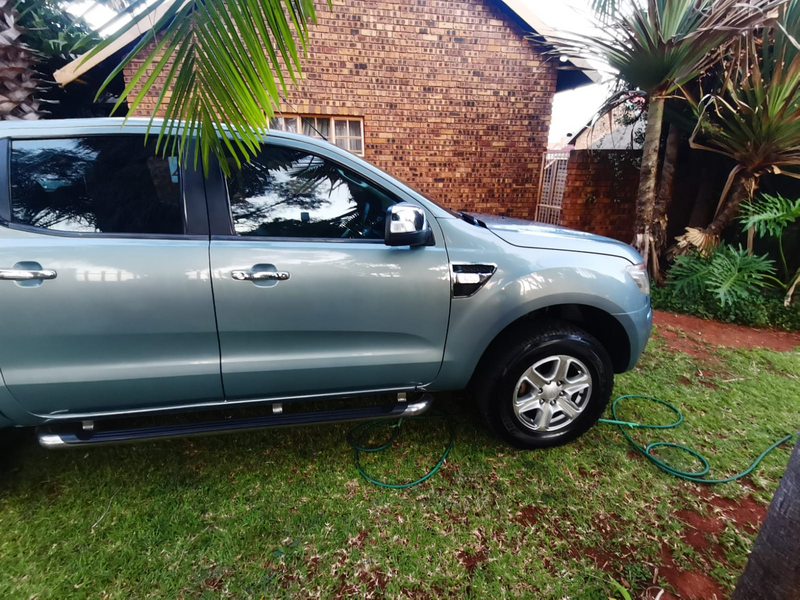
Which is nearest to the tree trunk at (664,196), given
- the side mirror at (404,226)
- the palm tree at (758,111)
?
the palm tree at (758,111)

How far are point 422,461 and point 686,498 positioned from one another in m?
1.47

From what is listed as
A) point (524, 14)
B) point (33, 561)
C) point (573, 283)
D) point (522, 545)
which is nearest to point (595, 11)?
point (524, 14)

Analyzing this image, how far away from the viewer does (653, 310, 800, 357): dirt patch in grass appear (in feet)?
14.1

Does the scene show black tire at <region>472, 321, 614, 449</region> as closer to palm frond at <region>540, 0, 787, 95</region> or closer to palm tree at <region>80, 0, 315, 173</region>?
palm tree at <region>80, 0, 315, 173</region>

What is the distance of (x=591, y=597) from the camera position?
66.1 inches

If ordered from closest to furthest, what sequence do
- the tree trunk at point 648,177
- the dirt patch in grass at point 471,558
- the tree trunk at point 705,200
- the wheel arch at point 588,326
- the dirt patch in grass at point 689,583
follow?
the dirt patch in grass at point 689,583 → the dirt patch in grass at point 471,558 → the wheel arch at point 588,326 → the tree trunk at point 648,177 → the tree trunk at point 705,200

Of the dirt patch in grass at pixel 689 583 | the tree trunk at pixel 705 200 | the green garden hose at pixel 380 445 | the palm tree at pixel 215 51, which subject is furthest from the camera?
the tree trunk at pixel 705 200

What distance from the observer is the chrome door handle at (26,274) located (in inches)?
67.2

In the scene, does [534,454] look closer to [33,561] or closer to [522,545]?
[522,545]

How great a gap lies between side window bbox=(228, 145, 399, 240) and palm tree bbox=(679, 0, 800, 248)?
192 inches

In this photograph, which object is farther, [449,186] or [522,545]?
[449,186]

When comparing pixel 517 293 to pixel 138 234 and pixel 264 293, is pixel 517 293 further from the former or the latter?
pixel 138 234

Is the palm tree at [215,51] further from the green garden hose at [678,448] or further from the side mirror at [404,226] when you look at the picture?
the green garden hose at [678,448]

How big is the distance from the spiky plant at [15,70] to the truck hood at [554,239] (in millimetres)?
5216
